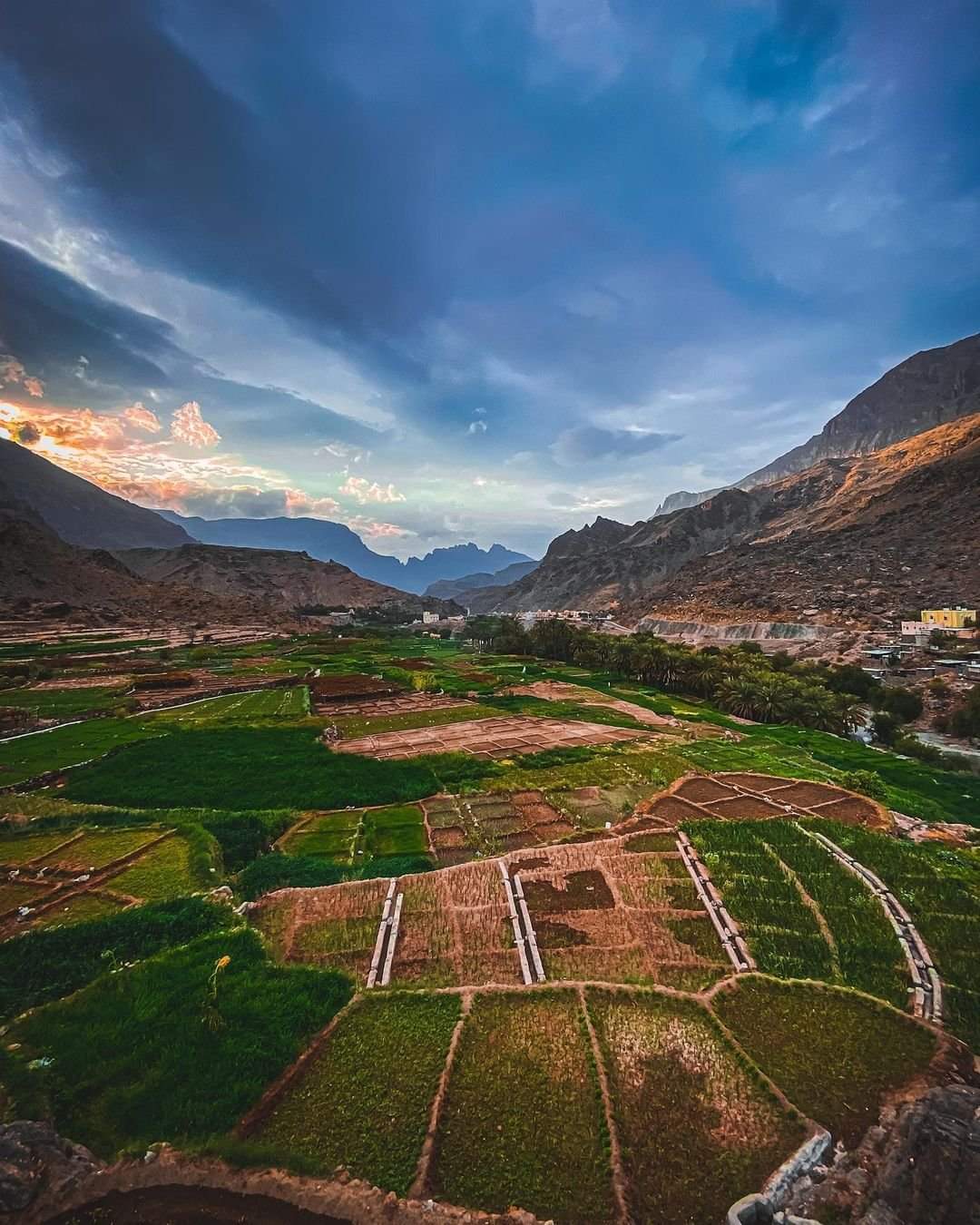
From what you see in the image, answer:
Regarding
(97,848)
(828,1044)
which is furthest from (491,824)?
(97,848)

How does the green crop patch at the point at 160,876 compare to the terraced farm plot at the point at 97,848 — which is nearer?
the green crop patch at the point at 160,876

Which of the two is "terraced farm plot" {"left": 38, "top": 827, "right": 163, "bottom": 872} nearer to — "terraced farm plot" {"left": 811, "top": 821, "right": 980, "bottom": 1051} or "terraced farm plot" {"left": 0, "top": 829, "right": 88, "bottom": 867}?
"terraced farm plot" {"left": 0, "top": 829, "right": 88, "bottom": 867}

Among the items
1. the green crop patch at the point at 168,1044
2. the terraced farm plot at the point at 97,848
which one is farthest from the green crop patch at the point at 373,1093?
the terraced farm plot at the point at 97,848

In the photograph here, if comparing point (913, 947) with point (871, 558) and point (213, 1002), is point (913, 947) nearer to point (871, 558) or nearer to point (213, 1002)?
point (213, 1002)

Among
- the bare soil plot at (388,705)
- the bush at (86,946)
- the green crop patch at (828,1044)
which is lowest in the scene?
the bare soil plot at (388,705)

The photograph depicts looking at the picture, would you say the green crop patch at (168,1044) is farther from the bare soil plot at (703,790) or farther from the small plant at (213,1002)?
the bare soil plot at (703,790)

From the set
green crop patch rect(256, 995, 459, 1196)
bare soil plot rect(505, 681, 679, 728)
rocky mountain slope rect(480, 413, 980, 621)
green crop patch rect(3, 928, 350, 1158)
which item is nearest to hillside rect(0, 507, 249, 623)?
bare soil plot rect(505, 681, 679, 728)
